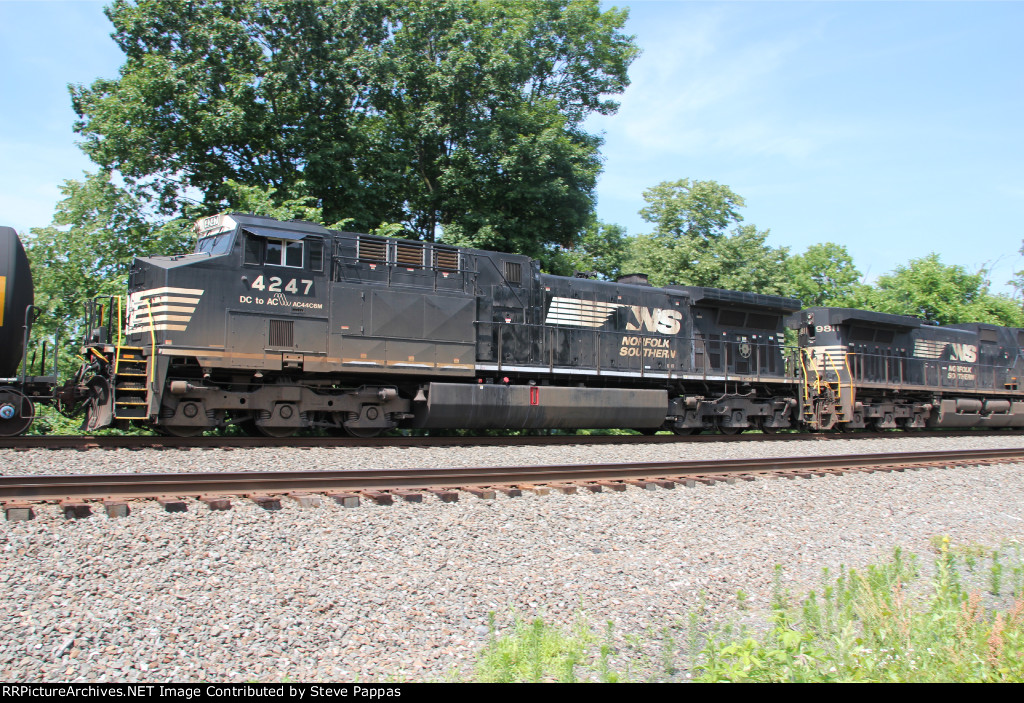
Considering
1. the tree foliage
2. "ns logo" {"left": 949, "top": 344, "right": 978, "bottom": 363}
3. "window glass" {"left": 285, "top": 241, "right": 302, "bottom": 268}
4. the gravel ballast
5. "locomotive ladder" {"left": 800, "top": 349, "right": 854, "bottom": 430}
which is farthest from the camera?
the tree foliage

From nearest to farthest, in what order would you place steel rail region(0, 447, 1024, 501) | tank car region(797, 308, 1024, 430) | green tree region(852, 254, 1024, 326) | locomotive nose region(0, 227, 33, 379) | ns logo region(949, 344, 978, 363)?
steel rail region(0, 447, 1024, 501) < locomotive nose region(0, 227, 33, 379) < tank car region(797, 308, 1024, 430) < ns logo region(949, 344, 978, 363) < green tree region(852, 254, 1024, 326)

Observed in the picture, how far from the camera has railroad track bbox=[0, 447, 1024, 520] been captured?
5.89 metres

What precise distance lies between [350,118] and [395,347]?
10987 mm

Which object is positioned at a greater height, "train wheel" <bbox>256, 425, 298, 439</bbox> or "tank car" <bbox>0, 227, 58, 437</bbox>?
"tank car" <bbox>0, 227, 58, 437</bbox>

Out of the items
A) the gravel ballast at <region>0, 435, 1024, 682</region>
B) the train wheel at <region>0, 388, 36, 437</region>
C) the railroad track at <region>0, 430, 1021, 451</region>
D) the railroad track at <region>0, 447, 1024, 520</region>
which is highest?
the train wheel at <region>0, 388, 36, 437</region>

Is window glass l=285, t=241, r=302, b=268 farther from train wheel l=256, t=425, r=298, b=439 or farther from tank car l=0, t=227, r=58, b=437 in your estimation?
tank car l=0, t=227, r=58, b=437

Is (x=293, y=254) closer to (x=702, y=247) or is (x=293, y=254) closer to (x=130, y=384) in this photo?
(x=130, y=384)

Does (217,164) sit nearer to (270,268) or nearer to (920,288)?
(270,268)

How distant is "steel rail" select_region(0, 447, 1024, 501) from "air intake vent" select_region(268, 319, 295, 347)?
3.94 meters

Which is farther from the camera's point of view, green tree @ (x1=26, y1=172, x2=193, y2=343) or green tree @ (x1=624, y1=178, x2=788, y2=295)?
green tree @ (x1=624, y1=178, x2=788, y2=295)

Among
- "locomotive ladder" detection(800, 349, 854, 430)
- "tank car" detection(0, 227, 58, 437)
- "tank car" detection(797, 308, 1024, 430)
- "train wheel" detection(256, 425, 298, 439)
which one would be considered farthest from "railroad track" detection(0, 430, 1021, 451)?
"tank car" detection(797, 308, 1024, 430)

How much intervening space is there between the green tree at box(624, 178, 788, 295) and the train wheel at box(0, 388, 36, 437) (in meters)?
19.0

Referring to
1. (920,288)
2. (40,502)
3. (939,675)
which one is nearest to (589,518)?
(939,675)

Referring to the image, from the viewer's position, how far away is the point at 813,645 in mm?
4578
